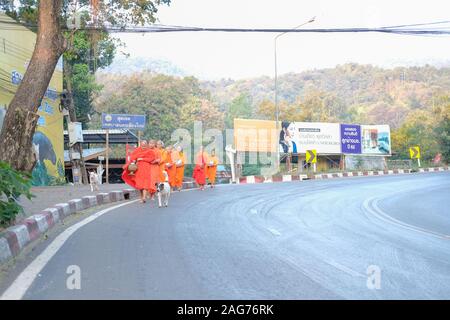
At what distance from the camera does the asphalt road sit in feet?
18.7

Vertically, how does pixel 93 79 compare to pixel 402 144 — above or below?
above

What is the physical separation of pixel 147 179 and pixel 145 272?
10669 mm

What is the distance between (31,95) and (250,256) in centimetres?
579

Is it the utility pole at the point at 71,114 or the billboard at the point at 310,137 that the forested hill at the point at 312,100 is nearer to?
the billboard at the point at 310,137

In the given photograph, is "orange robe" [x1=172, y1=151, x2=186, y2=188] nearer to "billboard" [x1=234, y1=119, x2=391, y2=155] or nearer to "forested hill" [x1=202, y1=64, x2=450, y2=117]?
"billboard" [x1=234, y1=119, x2=391, y2=155]

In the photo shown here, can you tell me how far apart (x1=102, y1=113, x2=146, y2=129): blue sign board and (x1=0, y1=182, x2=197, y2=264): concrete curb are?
1323 centimetres

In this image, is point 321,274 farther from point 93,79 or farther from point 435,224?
point 93,79

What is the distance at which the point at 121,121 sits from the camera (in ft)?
100

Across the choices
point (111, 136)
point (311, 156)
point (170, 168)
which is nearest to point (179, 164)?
point (170, 168)

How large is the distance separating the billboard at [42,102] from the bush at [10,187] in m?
14.9

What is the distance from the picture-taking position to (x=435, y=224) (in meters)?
13.2

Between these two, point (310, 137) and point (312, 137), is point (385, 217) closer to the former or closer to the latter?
point (310, 137)

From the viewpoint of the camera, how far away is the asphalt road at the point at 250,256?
18.7 feet
